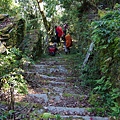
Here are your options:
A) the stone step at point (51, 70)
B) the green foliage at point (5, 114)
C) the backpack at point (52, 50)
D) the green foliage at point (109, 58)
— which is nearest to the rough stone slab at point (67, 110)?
the green foliage at point (109, 58)

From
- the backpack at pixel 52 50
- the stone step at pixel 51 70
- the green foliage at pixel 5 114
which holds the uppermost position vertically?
the backpack at pixel 52 50

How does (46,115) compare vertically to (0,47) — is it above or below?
below

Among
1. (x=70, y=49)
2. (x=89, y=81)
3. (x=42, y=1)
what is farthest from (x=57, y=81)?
(x=42, y=1)

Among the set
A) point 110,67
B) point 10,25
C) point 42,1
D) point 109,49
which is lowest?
point 110,67

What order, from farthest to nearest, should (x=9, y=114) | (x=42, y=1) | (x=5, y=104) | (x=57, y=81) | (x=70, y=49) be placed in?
(x=42, y=1) → (x=70, y=49) → (x=57, y=81) → (x=5, y=104) → (x=9, y=114)

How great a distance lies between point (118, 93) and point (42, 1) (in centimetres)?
1045

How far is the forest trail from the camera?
415cm

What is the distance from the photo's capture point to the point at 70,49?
40.1ft

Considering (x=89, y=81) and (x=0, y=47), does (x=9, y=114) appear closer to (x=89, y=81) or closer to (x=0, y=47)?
(x=0, y=47)

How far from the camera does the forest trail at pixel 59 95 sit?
4.15 m

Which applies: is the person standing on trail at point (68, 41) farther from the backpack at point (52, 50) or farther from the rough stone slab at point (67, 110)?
the rough stone slab at point (67, 110)

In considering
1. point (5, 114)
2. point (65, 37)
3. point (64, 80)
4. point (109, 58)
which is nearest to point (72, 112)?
point (5, 114)

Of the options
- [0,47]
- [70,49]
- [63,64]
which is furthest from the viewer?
Result: [70,49]

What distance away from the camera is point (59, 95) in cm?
528
